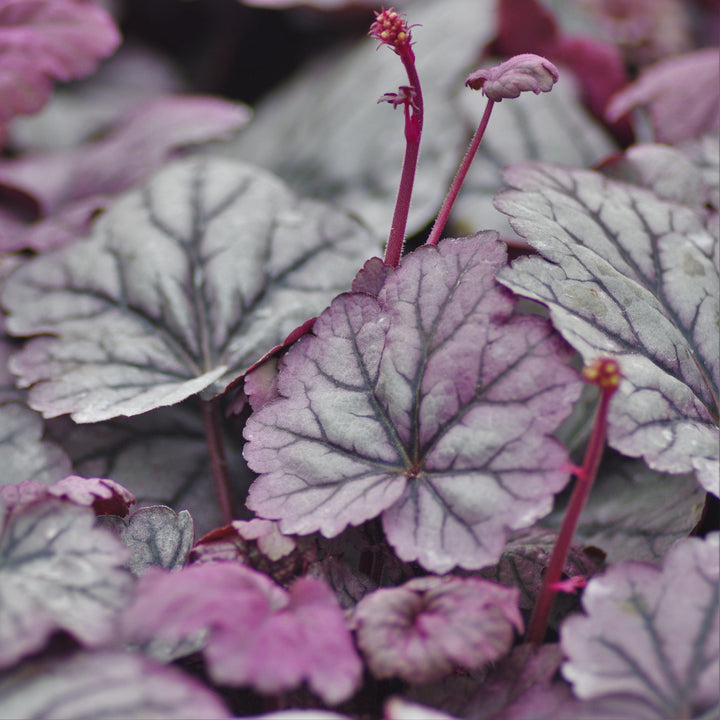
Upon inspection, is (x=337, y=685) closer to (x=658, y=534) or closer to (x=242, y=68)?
(x=658, y=534)

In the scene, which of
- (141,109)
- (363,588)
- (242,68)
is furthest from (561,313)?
(242,68)

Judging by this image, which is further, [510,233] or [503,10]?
[503,10]

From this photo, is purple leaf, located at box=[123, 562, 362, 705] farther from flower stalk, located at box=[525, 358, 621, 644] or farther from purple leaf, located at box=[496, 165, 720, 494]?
purple leaf, located at box=[496, 165, 720, 494]

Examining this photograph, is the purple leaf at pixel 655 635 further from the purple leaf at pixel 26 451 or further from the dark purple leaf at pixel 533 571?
the purple leaf at pixel 26 451

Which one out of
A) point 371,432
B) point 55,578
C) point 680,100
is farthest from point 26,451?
point 680,100

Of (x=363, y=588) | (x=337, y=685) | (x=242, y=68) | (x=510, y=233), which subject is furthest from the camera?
(x=242, y=68)

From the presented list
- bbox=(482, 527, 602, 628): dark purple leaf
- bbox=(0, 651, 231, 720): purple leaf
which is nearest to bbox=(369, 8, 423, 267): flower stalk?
bbox=(482, 527, 602, 628): dark purple leaf

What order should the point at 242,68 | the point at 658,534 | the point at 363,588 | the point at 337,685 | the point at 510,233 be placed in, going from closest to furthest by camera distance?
the point at 337,685, the point at 363,588, the point at 658,534, the point at 510,233, the point at 242,68
